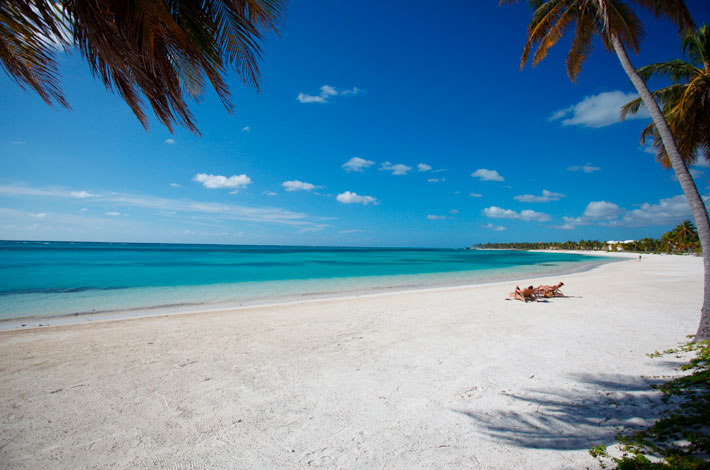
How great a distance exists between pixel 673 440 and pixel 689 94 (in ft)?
31.2

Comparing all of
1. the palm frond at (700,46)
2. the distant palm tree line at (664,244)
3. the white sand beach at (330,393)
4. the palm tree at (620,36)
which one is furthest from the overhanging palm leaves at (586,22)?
the distant palm tree line at (664,244)

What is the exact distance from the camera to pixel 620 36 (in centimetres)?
715

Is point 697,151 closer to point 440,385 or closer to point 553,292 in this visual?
point 553,292

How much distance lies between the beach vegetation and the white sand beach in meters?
0.18

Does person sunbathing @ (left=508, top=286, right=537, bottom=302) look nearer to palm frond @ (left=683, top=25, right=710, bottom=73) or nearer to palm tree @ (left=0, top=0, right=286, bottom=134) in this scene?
palm frond @ (left=683, top=25, right=710, bottom=73)

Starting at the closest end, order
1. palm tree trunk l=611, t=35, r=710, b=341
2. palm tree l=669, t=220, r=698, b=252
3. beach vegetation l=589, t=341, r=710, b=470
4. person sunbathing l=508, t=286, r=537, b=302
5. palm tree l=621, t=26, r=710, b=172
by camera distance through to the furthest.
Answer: beach vegetation l=589, t=341, r=710, b=470 < palm tree trunk l=611, t=35, r=710, b=341 < palm tree l=621, t=26, r=710, b=172 < person sunbathing l=508, t=286, r=537, b=302 < palm tree l=669, t=220, r=698, b=252

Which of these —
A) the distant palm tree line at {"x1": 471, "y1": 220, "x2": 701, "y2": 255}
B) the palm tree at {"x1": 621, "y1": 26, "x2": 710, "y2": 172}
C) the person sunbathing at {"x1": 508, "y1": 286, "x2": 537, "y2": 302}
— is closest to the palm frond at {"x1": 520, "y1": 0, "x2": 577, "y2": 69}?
the palm tree at {"x1": 621, "y1": 26, "x2": 710, "y2": 172}

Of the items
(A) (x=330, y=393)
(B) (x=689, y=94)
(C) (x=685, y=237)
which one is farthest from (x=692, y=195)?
(C) (x=685, y=237)

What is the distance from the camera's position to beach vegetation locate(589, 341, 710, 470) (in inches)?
91.1

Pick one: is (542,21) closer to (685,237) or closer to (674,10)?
(674,10)

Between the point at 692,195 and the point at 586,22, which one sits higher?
the point at 586,22

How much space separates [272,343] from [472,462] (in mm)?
4739

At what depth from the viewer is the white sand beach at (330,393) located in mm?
2900

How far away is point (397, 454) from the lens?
2.86 metres
